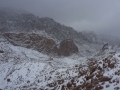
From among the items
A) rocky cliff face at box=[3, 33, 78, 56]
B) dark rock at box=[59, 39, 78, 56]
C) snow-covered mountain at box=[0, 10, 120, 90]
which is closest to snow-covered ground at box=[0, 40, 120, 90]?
snow-covered mountain at box=[0, 10, 120, 90]

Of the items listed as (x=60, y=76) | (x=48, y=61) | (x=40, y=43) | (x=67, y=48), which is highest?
(x=40, y=43)

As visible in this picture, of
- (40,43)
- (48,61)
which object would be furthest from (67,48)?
(48,61)

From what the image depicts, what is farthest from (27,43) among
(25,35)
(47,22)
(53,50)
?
(47,22)

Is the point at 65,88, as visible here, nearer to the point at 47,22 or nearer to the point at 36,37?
the point at 36,37

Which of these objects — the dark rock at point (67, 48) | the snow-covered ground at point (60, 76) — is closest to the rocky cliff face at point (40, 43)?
the dark rock at point (67, 48)

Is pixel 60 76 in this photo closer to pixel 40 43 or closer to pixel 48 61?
pixel 48 61

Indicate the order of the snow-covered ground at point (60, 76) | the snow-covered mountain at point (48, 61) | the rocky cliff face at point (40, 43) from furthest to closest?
the rocky cliff face at point (40, 43), the snow-covered mountain at point (48, 61), the snow-covered ground at point (60, 76)

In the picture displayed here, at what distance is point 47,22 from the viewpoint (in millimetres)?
155500

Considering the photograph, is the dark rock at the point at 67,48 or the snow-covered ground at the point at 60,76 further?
the dark rock at the point at 67,48

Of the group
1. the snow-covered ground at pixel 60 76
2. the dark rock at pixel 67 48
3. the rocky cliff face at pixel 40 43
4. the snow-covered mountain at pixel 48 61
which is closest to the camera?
the snow-covered ground at pixel 60 76

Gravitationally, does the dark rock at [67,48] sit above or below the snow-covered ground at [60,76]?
above

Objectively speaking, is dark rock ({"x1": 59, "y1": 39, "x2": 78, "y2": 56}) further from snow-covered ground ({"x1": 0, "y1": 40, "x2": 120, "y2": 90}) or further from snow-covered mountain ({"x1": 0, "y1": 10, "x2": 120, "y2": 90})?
snow-covered ground ({"x1": 0, "y1": 40, "x2": 120, "y2": 90})

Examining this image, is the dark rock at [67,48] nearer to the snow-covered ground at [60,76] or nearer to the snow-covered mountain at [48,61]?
the snow-covered mountain at [48,61]

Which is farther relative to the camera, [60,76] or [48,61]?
[48,61]
